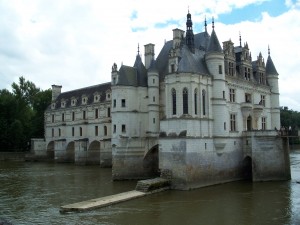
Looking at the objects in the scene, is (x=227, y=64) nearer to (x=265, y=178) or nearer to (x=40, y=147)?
(x=265, y=178)

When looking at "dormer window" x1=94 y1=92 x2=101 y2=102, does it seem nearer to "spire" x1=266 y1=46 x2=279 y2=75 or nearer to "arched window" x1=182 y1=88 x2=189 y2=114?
"spire" x1=266 y1=46 x2=279 y2=75

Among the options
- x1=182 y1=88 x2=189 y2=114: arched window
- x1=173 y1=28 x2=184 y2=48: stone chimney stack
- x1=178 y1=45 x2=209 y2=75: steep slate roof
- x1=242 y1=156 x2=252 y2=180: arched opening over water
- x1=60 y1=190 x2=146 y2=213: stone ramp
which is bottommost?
x1=60 y1=190 x2=146 y2=213: stone ramp

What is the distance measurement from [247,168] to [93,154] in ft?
87.7

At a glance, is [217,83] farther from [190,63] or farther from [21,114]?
[21,114]

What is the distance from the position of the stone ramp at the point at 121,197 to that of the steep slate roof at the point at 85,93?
1163 inches

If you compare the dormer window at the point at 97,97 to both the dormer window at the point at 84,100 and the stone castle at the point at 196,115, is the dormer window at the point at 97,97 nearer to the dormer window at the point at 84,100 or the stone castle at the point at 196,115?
the dormer window at the point at 84,100

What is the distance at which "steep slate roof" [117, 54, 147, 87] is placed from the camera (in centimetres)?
3709

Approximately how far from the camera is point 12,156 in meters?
68.4

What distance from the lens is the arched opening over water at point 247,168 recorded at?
116 feet

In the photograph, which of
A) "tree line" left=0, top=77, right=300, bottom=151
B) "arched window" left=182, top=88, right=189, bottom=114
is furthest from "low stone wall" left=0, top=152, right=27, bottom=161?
"arched window" left=182, top=88, right=189, bottom=114

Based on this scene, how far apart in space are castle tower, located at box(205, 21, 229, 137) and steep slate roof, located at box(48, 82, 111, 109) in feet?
86.2

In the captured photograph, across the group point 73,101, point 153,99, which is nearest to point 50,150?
point 73,101

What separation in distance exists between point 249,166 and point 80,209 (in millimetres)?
20396

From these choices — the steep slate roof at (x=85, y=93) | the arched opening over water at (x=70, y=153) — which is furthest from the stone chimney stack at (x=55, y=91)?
the arched opening over water at (x=70, y=153)
